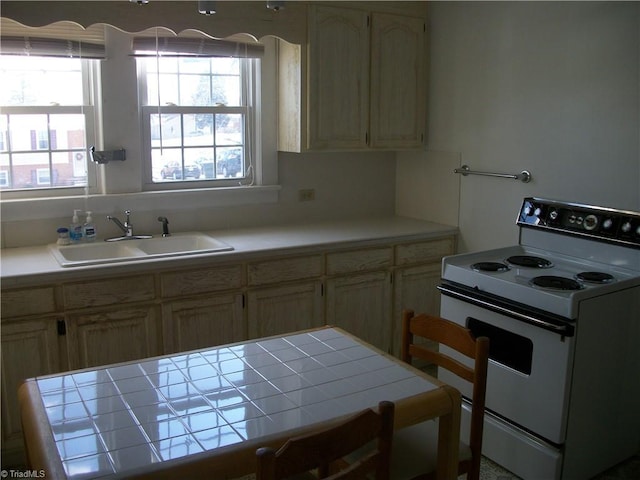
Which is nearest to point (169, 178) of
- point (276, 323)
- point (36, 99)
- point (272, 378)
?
point (36, 99)

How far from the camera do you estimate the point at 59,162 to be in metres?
3.34

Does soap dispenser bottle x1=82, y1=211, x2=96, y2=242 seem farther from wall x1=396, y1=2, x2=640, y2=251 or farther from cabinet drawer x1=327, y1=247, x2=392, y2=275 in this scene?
wall x1=396, y1=2, x2=640, y2=251

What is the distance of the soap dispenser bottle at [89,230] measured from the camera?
327 centimetres

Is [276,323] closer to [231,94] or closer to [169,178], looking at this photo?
[169,178]

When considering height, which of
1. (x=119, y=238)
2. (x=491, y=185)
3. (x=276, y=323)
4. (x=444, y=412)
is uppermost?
(x=491, y=185)

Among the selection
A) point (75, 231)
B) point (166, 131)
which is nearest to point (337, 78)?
point (166, 131)

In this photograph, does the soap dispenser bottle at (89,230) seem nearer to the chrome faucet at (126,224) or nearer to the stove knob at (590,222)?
the chrome faucet at (126,224)

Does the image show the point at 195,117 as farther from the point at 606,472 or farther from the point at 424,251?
the point at 606,472

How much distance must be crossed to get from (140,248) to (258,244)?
0.64 meters

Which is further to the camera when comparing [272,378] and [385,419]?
[272,378]

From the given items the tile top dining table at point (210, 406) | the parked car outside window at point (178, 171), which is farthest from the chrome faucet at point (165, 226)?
the tile top dining table at point (210, 406)

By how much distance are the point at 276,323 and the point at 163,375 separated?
143cm

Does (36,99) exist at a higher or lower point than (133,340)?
higher

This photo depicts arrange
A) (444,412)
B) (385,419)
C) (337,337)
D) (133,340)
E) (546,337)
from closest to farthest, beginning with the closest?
(385,419), (444,412), (337,337), (546,337), (133,340)
